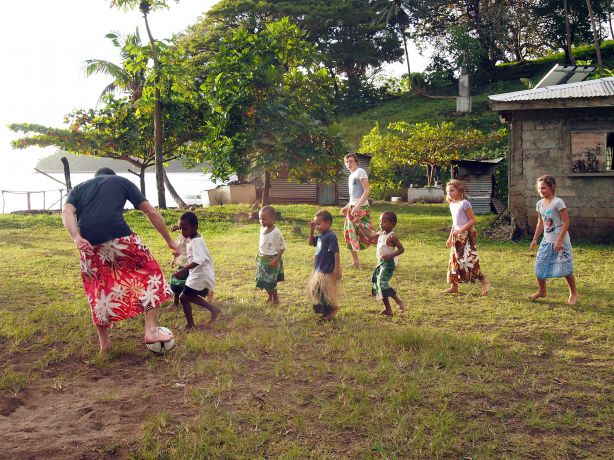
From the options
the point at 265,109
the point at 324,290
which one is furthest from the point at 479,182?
the point at 324,290

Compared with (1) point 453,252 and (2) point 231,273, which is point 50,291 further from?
(1) point 453,252

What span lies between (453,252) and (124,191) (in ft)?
14.8

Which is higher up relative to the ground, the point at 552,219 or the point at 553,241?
the point at 552,219

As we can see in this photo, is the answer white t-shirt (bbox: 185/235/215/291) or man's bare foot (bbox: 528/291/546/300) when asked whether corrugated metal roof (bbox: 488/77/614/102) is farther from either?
white t-shirt (bbox: 185/235/215/291)

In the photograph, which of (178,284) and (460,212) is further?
(460,212)

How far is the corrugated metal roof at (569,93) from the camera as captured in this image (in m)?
11.7

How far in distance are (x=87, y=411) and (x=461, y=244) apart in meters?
5.24

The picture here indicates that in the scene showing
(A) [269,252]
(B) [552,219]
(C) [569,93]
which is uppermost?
(C) [569,93]

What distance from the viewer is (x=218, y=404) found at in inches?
161

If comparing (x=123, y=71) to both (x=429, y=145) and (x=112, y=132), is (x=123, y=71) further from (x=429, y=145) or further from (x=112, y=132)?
(x=429, y=145)

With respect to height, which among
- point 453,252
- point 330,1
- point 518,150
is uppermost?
point 330,1

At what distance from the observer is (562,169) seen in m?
12.3

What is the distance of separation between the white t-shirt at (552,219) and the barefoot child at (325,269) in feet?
9.11

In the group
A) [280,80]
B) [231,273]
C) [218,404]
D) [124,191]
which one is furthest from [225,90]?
[218,404]
